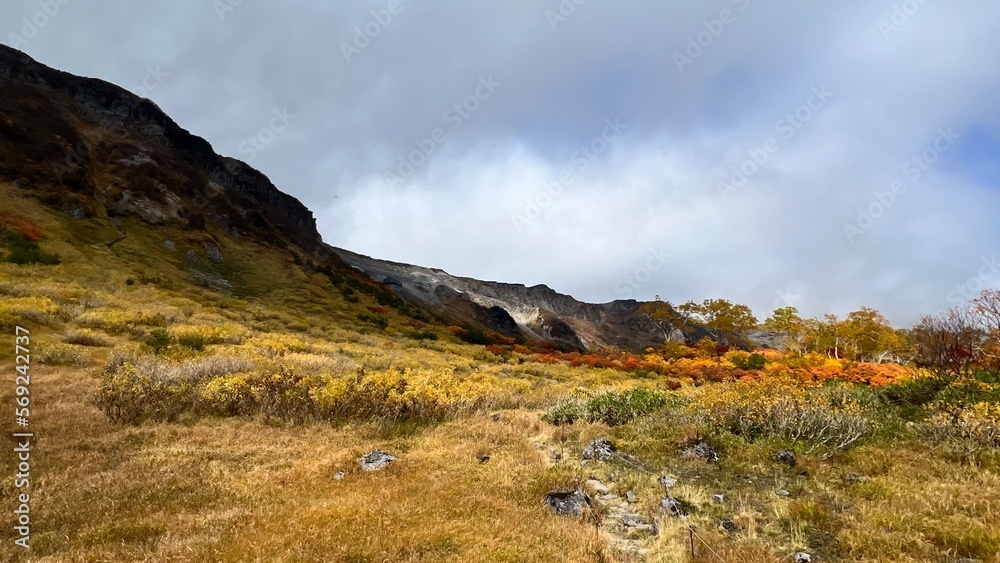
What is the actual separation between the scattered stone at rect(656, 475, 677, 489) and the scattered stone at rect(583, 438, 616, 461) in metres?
1.71

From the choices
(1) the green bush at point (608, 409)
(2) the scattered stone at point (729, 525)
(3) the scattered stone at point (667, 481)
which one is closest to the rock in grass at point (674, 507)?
(2) the scattered stone at point (729, 525)

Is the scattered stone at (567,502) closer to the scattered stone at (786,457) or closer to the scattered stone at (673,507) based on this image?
the scattered stone at (673,507)

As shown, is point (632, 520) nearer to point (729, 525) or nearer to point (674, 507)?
point (674, 507)

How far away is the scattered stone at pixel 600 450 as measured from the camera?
10938mm

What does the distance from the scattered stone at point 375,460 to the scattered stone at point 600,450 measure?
183 inches

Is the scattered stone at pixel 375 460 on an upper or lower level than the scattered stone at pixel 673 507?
upper

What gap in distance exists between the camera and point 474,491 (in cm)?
817

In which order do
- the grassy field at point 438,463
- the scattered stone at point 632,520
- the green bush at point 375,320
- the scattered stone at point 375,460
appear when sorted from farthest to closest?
the green bush at point 375,320 → the scattered stone at point 375,460 → the scattered stone at point 632,520 → the grassy field at point 438,463

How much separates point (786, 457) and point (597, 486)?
15.0ft

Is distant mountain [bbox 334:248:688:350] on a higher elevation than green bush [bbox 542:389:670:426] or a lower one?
higher

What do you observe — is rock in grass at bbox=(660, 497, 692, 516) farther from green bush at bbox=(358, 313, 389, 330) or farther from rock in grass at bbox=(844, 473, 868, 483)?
green bush at bbox=(358, 313, 389, 330)

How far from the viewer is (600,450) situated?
36.8 feet

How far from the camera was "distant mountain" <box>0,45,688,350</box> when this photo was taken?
4547cm

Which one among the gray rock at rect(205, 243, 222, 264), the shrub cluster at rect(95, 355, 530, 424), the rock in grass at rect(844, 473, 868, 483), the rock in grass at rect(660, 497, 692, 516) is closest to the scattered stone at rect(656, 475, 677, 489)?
the rock in grass at rect(660, 497, 692, 516)
